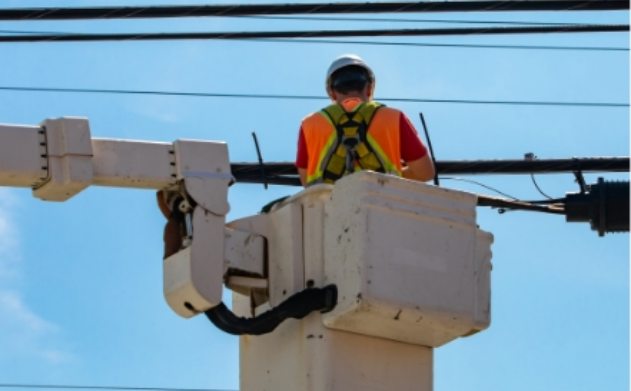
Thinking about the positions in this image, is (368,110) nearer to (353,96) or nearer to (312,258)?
(353,96)

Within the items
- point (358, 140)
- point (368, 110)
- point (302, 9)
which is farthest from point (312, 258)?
point (302, 9)

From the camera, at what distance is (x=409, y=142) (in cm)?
878

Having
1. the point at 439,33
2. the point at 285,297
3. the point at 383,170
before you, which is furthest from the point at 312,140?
the point at 439,33

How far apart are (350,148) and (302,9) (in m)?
2.12

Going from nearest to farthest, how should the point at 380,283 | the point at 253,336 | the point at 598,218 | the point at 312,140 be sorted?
the point at 380,283 < the point at 253,336 < the point at 312,140 < the point at 598,218

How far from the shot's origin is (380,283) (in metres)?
7.66

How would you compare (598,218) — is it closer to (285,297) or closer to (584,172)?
(584,172)

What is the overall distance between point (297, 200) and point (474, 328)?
1.10m

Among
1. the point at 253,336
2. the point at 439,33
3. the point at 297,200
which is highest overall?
the point at 439,33

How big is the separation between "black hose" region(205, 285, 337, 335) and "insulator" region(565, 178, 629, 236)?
3.64 metres

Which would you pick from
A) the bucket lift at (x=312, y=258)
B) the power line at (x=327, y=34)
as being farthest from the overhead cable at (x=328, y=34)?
the bucket lift at (x=312, y=258)

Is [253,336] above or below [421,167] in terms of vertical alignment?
below

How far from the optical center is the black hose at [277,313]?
7.75 m

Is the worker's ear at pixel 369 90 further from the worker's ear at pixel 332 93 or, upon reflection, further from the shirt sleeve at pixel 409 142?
A: the shirt sleeve at pixel 409 142
